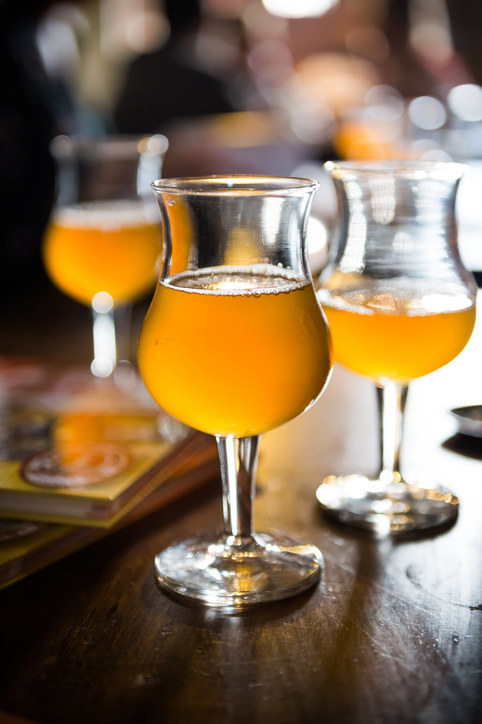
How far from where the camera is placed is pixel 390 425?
0.99m

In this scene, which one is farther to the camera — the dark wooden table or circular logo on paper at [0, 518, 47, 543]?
circular logo on paper at [0, 518, 47, 543]

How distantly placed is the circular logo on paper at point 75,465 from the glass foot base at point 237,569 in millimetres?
110

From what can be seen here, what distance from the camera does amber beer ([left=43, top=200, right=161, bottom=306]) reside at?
148 cm

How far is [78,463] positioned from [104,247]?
0.64m

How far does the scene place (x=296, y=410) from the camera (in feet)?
2.60

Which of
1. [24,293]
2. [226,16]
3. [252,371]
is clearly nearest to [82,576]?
[252,371]

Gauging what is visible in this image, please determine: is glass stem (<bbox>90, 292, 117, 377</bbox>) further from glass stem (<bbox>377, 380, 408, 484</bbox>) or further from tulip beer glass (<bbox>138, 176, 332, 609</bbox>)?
tulip beer glass (<bbox>138, 176, 332, 609</bbox>)

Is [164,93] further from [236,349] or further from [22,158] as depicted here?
[236,349]

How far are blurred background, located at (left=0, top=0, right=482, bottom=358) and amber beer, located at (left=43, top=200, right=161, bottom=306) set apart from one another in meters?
0.14

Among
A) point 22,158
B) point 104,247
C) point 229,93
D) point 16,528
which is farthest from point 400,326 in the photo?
point 229,93

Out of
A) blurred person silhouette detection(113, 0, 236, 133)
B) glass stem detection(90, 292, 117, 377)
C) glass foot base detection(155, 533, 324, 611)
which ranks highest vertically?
blurred person silhouette detection(113, 0, 236, 133)

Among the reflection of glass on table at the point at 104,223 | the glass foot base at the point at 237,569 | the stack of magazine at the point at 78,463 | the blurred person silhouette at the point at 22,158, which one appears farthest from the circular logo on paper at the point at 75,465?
the blurred person silhouette at the point at 22,158

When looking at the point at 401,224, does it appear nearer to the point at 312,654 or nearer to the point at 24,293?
the point at 312,654

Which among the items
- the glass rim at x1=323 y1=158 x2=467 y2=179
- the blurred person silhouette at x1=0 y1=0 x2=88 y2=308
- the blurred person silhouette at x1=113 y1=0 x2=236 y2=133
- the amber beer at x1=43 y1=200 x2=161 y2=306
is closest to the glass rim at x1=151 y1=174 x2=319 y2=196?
the glass rim at x1=323 y1=158 x2=467 y2=179
